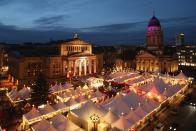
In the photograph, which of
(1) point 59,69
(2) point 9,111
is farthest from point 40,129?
(1) point 59,69

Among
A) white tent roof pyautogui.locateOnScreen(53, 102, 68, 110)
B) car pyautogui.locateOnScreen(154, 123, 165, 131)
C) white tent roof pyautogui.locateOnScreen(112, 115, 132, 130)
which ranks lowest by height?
car pyautogui.locateOnScreen(154, 123, 165, 131)

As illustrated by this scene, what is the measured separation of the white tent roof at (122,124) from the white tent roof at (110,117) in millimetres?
845

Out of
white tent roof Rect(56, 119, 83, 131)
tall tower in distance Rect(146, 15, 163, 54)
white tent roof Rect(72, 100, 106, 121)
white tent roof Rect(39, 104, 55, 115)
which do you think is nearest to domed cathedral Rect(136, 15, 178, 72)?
tall tower in distance Rect(146, 15, 163, 54)

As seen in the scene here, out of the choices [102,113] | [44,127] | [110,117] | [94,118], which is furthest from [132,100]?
[44,127]

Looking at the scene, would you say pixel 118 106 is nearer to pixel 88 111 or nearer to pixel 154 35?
pixel 88 111

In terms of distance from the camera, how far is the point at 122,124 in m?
18.3

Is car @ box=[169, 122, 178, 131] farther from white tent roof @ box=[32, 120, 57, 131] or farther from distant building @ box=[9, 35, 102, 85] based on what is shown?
distant building @ box=[9, 35, 102, 85]

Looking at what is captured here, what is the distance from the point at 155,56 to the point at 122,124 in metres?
47.2

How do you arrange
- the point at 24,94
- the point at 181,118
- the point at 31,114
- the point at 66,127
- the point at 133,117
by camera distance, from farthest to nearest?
the point at 24,94, the point at 181,118, the point at 31,114, the point at 133,117, the point at 66,127

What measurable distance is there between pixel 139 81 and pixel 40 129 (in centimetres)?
2661

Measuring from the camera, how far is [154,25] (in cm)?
7025

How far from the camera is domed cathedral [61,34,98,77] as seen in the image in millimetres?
47594

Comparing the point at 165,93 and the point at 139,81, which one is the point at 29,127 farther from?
the point at 139,81

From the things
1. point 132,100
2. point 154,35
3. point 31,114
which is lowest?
point 31,114
